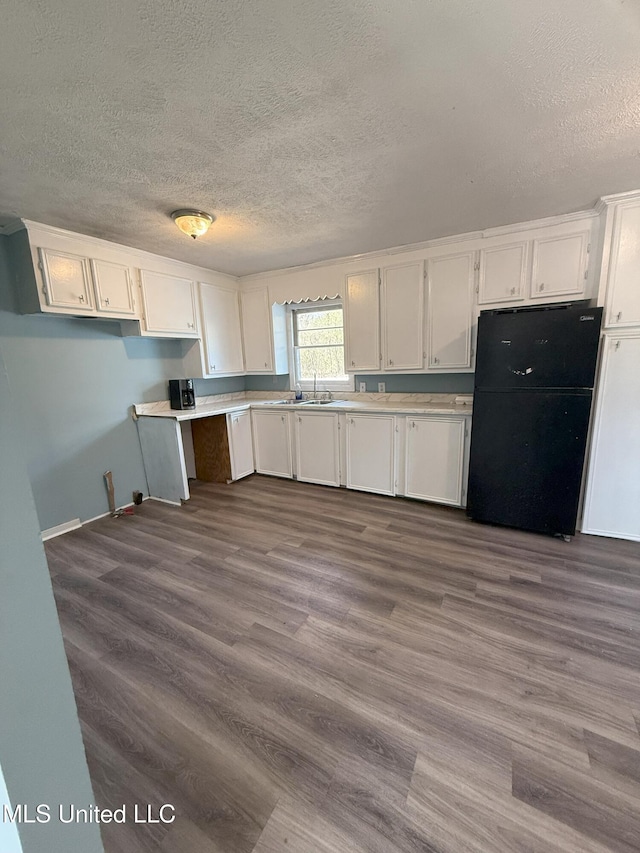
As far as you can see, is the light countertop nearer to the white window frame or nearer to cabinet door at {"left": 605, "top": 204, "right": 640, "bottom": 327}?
the white window frame

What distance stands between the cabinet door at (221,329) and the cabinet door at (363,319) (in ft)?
4.87

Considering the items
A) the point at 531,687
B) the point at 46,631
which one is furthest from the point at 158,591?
the point at 531,687

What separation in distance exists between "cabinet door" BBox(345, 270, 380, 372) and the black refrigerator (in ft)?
3.61

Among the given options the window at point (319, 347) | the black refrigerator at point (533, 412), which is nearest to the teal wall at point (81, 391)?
the window at point (319, 347)

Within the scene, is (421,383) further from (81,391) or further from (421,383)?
(81,391)

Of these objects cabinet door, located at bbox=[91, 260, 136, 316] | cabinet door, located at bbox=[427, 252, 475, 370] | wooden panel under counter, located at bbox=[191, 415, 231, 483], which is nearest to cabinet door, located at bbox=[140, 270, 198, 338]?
cabinet door, located at bbox=[91, 260, 136, 316]

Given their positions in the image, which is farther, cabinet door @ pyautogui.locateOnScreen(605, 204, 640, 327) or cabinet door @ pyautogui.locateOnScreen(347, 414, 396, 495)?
cabinet door @ pyautogui.locateOnScreen(347, 414, 396, 495)

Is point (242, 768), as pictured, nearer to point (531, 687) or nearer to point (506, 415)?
point (531, 687)

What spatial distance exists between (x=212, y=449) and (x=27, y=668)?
362 centimetres

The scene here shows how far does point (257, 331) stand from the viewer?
14.0 ft

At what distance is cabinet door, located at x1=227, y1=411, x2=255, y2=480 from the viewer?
13.0 ft

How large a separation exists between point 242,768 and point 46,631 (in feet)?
3.50

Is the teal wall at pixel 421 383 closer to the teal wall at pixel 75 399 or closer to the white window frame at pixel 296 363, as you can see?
the white window frame at pixel 296 363

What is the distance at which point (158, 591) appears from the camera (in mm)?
2184
